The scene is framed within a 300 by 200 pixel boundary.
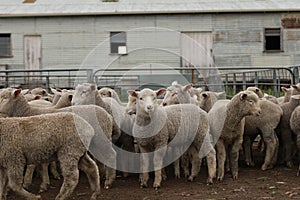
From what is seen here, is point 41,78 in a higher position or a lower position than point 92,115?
higher

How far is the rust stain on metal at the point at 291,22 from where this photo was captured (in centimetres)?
2444

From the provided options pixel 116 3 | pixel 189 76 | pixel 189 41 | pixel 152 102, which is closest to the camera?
pixel 152 102

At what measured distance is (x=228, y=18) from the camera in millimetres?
24500

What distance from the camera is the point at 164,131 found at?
305 inches

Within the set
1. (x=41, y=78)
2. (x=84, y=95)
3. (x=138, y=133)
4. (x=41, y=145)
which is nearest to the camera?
(x=41, y=145)

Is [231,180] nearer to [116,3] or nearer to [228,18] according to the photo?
[228,18]

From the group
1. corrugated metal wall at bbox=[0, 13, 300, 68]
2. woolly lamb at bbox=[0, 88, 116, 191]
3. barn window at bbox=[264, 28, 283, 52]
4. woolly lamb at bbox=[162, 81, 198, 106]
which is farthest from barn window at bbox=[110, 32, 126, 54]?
woolly lamb at bbox=[0, 88, 116, 191]

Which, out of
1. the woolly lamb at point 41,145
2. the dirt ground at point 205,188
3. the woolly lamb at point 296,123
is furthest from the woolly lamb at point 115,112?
the woolly lamb at point 296,123

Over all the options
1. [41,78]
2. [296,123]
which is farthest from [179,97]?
[41,78]

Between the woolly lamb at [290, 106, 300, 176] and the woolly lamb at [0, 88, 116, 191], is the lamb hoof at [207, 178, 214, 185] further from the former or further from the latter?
the woolly lamb at [290, 106, 300, 176]

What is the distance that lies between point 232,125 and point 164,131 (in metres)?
1.24

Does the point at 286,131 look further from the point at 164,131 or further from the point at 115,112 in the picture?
the point at 115,112

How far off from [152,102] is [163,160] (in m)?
1.25

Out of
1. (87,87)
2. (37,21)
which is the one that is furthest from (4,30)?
(87,87)
